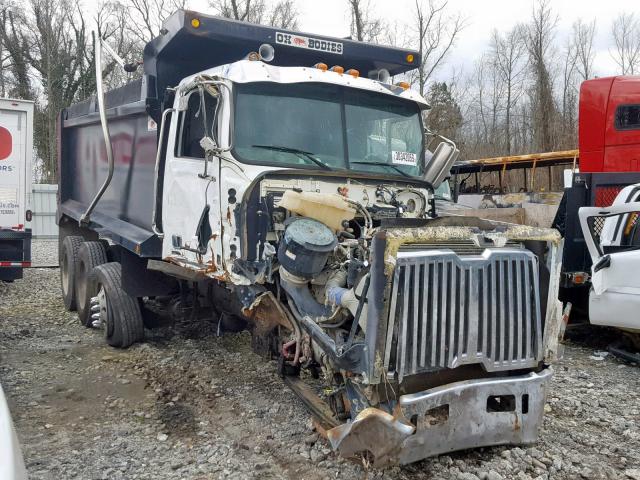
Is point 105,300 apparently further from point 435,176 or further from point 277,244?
point 435,176

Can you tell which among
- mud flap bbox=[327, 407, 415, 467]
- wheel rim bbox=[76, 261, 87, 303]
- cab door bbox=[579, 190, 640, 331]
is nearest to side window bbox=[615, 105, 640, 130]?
cab door bbox=[579, 190, 640, 331]

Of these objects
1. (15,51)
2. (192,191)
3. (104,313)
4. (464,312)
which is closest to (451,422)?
(464,312)

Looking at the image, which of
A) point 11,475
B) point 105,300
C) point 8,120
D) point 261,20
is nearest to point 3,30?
→ point 261,20

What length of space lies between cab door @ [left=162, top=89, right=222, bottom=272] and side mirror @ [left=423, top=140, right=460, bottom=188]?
199 cm

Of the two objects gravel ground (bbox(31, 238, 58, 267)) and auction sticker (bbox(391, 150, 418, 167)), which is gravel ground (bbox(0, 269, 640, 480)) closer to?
auction sticker (bbox(391, 150, 418, 167))

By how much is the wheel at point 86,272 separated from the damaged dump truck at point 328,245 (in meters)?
0.25

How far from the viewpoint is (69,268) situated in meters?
8.45

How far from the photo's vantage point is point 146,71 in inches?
232

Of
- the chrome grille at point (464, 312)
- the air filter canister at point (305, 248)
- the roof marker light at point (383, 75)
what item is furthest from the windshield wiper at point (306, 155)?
the roof marker light at point (383, 75)

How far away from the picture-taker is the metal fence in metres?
19.5

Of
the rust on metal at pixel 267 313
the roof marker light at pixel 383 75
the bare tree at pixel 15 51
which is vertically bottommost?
the rust on metal at pixel 267 313

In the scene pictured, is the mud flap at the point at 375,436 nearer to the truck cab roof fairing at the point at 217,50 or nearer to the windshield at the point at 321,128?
the windshield at the point at 321,128

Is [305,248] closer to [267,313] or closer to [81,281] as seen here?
[267,313]

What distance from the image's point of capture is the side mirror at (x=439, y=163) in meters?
5.44
